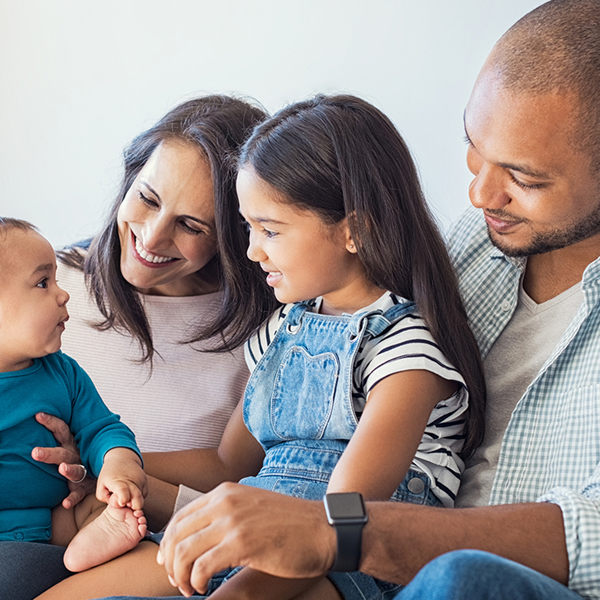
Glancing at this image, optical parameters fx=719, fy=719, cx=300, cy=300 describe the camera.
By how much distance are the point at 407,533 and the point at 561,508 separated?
0.23m

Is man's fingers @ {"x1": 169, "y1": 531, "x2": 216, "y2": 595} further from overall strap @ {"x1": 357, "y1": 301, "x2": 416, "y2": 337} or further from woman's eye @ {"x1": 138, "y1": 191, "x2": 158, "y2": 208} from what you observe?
woman's eye @ {"x1": 138, "y1": 191, "x2": 158, "y2": 208}

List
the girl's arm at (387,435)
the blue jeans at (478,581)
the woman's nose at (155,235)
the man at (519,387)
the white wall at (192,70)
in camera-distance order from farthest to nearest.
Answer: the white wall at (192,70)
the woman's nose at (155,235)
the girl's arm at (387,435)
the man at (519,387)
the blue jeans at (478,581)

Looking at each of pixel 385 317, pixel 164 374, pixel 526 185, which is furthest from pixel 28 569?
pixel 526 185

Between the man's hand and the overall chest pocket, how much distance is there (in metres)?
0.42

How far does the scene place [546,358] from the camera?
1.37 meters

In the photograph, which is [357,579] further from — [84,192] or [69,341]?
[84,192]

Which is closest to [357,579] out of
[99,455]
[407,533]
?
[407,533]

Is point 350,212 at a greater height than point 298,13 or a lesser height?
lesser

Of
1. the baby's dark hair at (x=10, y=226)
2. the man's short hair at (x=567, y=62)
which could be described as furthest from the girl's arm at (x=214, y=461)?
the man's short hair at (x=567, y=62)

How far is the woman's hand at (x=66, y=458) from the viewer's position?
126cm

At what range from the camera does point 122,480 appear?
49.4 inches

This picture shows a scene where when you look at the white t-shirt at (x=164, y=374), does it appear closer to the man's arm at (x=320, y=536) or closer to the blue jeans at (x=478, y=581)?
the man's arm at (x=320, y=536)

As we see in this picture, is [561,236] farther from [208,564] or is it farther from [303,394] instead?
[208,564]

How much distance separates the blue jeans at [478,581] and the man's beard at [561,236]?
2.23 feet
